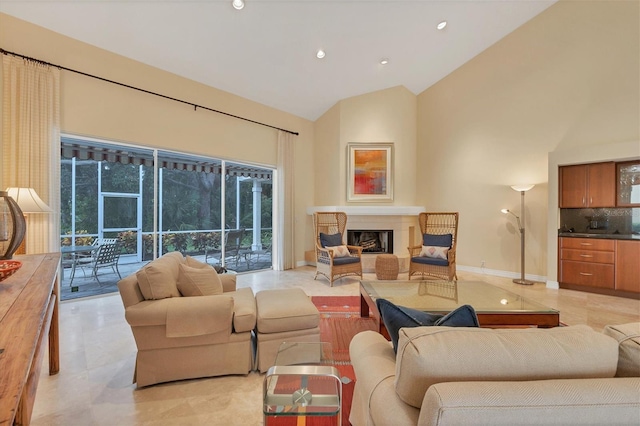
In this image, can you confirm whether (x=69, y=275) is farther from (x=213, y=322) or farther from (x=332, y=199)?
(x=332, y=199)

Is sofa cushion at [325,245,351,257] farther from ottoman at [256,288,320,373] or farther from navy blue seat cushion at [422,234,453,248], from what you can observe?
ottoman at [256,288,320,373]

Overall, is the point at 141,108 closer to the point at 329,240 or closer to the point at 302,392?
the point at 329,240

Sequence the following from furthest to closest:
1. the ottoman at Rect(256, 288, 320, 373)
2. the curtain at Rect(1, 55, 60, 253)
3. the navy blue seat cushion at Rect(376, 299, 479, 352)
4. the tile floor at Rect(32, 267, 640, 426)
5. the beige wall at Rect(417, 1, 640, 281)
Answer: the beige wall at Rect(417, 1, 640, 281) → the curtain at Rect(1, 55, 60, 253) → the ottoman at Rect(256, 288, 320, 373) → the tile floor at Rect(32, 267, 640, 426) → the navy blue seat cushion at Rect(376, 299, 479, 352)

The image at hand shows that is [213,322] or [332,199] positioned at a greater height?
[332,199]

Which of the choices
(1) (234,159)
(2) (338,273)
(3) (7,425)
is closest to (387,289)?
(2) (338,273)

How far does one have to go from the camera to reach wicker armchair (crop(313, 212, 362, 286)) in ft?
15.6

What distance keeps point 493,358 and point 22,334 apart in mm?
1421

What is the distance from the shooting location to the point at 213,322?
1996 millimetres

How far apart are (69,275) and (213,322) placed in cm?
341

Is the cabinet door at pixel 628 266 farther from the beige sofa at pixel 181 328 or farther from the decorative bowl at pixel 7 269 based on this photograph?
the decorative bowl at pixel 7 269

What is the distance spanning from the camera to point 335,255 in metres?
4.91

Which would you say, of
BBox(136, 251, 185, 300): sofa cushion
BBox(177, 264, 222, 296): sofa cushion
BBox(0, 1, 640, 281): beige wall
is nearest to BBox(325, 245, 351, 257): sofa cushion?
BBox(0, 1, 640, 281): beige wall

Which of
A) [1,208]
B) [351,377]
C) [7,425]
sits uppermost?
[1,208]

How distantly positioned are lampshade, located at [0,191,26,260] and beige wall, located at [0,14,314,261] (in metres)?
2.17
